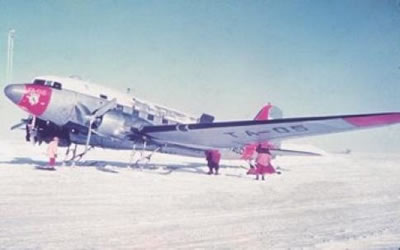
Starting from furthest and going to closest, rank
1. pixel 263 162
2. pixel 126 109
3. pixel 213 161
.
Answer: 1. pixel 213 161
2. pixel 263 162
3. pixel 126 109

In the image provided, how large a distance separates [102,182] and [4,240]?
5.90 meters

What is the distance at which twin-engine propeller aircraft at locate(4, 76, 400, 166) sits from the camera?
11.4 meters

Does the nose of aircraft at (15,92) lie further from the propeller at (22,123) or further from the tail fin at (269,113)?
the tail fin at (269,113)

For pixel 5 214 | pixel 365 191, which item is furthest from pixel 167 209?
pixel 365 191

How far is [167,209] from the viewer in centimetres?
702

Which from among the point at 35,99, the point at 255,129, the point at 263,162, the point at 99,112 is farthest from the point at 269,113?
the point at 35,99

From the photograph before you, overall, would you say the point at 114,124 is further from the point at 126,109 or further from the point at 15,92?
the point at 15,92

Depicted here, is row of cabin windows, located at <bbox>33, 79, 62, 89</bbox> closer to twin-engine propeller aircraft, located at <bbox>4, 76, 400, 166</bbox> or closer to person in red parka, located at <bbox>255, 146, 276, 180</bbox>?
twin-engine propeller aircraft, located at <bbox>4, 76, 400, 166</bbox>

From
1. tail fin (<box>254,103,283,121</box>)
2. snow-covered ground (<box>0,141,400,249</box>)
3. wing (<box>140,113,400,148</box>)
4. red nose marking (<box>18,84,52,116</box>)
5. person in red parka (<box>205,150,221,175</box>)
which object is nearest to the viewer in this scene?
snow-covered ground (<box>0,141,400,249</box>)

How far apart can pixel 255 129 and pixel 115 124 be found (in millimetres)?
5126

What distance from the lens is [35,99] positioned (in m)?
11.8

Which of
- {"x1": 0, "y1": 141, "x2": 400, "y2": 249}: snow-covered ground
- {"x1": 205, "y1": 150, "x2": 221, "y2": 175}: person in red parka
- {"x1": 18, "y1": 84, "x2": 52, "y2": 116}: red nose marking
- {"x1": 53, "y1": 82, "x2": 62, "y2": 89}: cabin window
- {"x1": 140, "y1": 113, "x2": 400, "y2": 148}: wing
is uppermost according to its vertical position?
{"x1": 53, "y1": 82, "x2": 62, "y2": 89}: cabin window

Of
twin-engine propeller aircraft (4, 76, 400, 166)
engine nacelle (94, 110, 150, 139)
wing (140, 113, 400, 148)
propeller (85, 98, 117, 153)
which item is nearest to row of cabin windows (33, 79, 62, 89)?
twin-engine propeller aircraft (4, 76, 400, 166)

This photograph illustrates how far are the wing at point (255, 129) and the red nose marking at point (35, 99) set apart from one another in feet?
11.5
